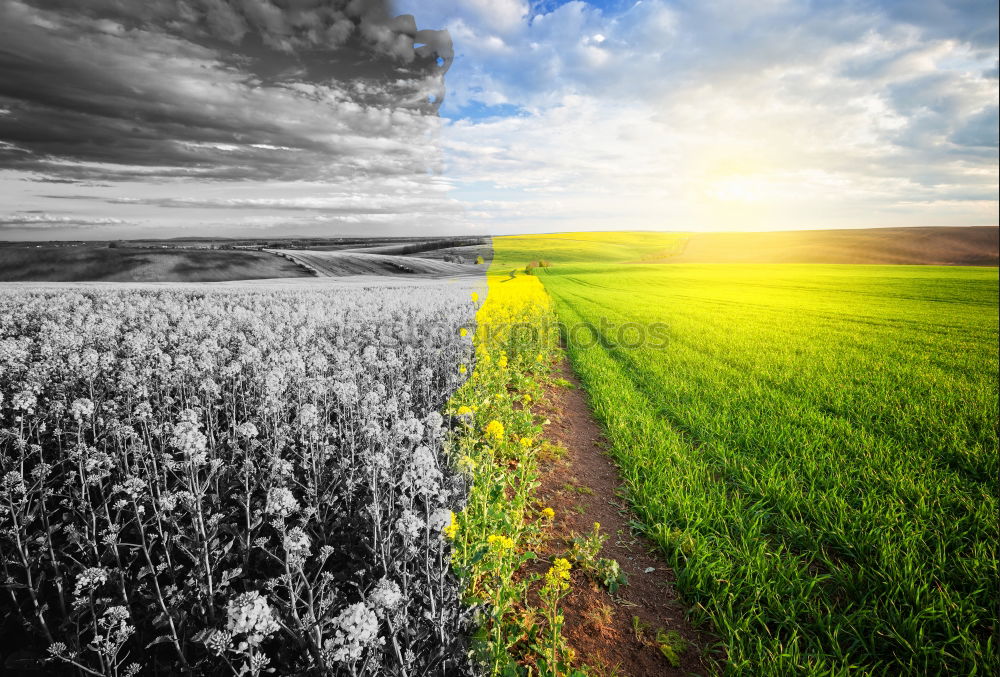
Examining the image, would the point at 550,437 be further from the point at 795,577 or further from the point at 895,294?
the point at 895,294

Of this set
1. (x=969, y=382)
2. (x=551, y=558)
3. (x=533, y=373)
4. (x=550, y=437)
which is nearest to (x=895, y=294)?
(x=969, y=382)

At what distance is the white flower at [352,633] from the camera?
182 centimetres

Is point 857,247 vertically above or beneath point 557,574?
above

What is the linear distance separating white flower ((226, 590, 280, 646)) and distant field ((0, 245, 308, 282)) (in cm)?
2618

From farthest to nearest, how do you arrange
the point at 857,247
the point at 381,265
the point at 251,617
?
the point at 857,247
the point at 381,265
the point at 251,617

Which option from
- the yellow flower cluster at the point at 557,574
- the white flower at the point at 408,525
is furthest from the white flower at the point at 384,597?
the yellow flower cluster at the point at 557,574

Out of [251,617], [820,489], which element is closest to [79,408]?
[251,617]

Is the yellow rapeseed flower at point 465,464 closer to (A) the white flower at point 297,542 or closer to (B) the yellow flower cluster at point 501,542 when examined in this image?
(B) the yellow flower cluster at point 501,542

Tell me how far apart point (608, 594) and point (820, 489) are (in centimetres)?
332

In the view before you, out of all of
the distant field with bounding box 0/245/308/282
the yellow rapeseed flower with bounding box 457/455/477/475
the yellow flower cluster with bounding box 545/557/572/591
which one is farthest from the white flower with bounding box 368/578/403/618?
the distant field with bounding box 0/245/308/282

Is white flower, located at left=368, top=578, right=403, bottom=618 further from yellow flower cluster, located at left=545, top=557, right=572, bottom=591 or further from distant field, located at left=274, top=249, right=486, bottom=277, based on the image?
distant field, located at left=274, top=249, right=486, bottom=277

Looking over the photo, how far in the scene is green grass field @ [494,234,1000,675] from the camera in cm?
311

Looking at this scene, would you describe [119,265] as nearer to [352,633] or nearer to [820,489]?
[352,633]

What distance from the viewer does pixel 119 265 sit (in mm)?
22094
